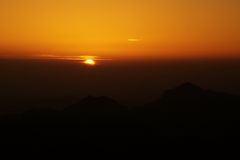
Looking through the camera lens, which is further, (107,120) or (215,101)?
(215,101)

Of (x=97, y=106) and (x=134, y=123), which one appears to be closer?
(x=134, y=123)

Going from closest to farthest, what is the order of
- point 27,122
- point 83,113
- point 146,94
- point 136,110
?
point 27,122, point 83,113, point 136,110, point 146,94

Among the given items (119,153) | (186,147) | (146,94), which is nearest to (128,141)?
(119,153)

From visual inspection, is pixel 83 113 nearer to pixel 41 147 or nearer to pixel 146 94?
pixel 41 147

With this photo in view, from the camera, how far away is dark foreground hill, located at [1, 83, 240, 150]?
67.6 metres

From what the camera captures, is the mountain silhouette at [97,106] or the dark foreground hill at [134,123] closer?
the dark foreground hill at [134,123]

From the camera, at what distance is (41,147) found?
6325 cm

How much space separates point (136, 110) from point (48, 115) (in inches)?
843

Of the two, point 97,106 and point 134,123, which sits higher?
point 97,106

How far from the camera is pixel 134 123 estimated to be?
75625 millimetres

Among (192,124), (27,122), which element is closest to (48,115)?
(27,122)

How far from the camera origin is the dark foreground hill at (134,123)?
222ft

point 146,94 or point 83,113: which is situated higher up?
point 83,113

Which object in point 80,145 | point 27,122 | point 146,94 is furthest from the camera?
point 146,94
